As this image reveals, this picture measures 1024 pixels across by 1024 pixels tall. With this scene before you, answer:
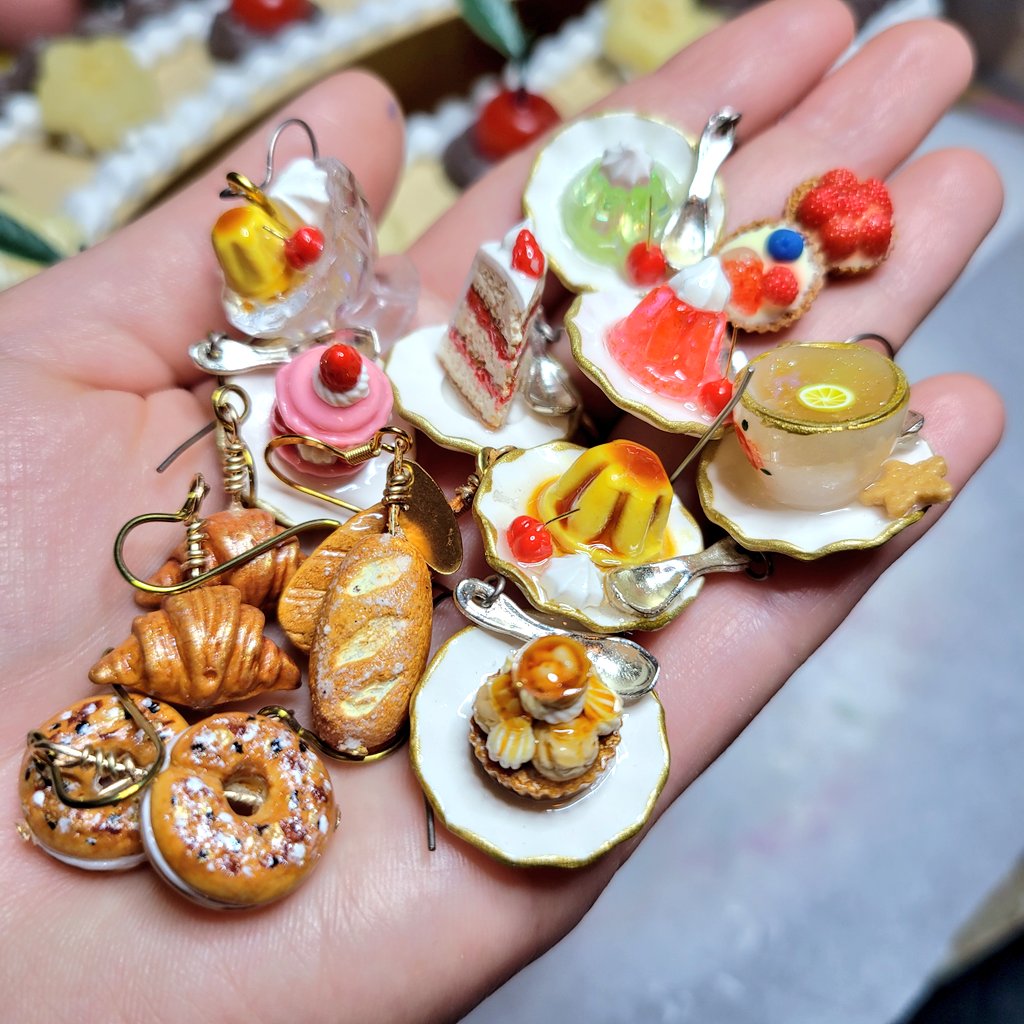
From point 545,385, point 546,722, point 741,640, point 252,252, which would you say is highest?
point 252,252

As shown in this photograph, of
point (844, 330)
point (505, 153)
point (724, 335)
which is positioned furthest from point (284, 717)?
point (505, 153)

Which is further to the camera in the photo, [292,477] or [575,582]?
[292,477]

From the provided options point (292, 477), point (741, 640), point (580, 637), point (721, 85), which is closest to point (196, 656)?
point (292, 477)

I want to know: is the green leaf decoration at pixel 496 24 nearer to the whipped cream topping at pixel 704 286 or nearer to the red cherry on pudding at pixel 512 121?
the red cherry on pudding at pixel 512 121

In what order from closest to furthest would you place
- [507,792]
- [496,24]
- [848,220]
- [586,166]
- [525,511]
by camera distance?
[507,792]
[525,511]
[848,220]
[586,166]
[496,24]

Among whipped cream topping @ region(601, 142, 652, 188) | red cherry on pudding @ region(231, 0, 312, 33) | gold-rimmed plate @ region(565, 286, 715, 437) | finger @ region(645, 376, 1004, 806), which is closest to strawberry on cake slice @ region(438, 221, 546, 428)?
gold-rimmed plate @ region(565, 286, 715, 437)

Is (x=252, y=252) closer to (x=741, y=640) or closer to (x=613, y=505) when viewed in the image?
(x=613, y=505)

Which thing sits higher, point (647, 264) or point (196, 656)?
point (647, 264)

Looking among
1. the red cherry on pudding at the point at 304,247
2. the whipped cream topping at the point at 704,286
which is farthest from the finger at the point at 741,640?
the red cherry on pudding at the point at 304,247
